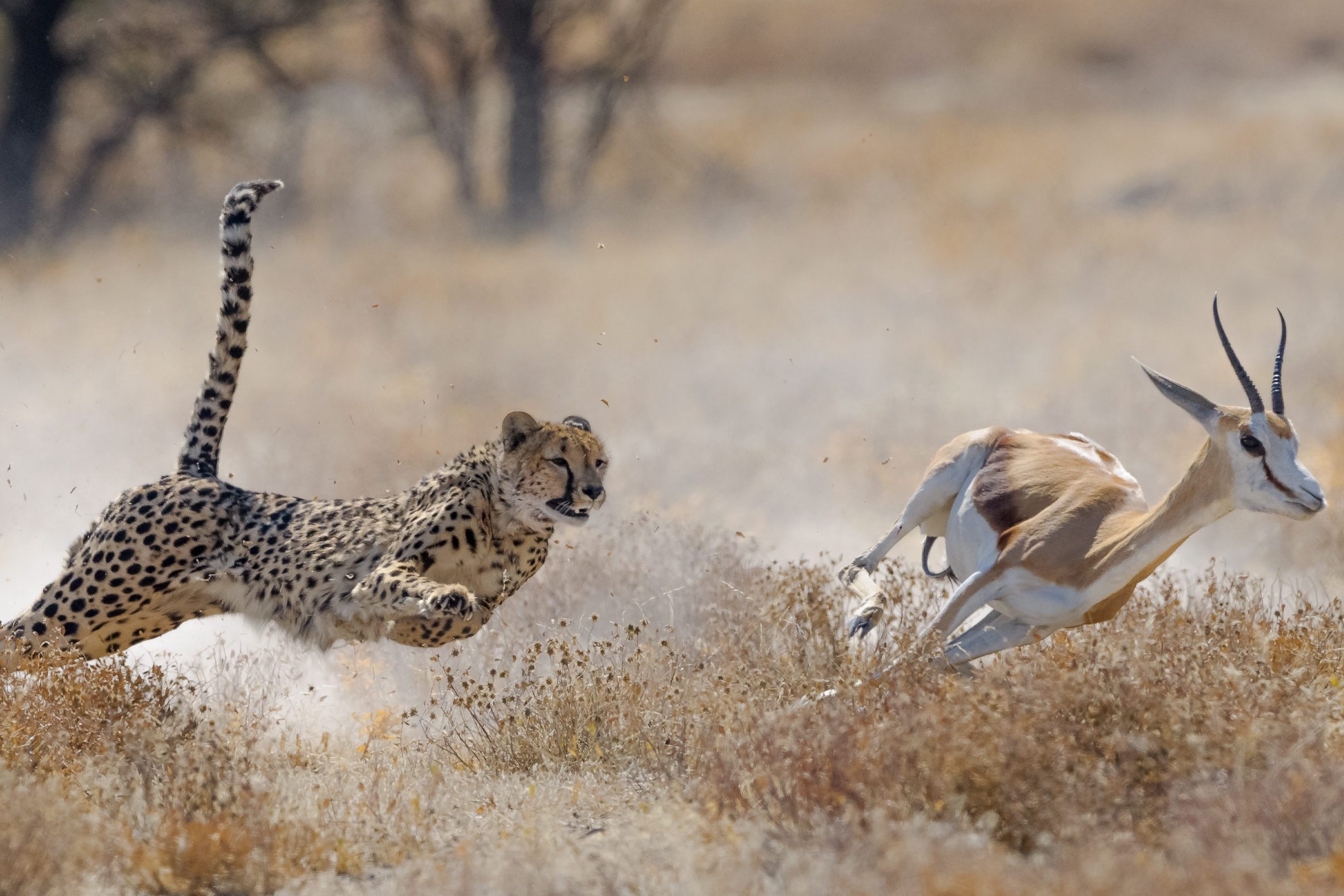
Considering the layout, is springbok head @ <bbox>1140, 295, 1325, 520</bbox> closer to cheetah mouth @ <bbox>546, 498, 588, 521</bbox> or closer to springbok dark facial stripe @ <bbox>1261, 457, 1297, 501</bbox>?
springbok dark facial stripe @ <bbox>1261, 457, 1297, 501</bbox>

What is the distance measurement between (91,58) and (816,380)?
11.8 meters

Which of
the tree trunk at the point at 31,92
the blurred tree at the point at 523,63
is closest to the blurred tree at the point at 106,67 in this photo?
the tree trunk at the point at 31,92

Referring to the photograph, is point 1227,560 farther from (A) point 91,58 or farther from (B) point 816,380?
(A) point 91,58

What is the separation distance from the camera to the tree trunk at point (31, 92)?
67.8 ft

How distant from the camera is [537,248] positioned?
1847 centimetres

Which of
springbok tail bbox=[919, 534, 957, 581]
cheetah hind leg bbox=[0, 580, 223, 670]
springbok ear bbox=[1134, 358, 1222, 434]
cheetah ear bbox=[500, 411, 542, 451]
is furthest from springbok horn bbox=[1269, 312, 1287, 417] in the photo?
cheetah hind leg bbox=[0, 580, 223, 670]

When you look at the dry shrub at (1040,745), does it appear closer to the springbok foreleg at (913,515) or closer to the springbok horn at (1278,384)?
the springbok horn at (1278,384)

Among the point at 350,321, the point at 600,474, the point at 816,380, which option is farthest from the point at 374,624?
the point at 350,321

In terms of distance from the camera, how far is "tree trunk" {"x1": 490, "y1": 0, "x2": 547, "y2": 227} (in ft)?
63.1

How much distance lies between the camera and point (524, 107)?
67.5 feet

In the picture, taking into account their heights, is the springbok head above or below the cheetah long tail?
below

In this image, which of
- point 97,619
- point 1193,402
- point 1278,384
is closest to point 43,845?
point 97,619

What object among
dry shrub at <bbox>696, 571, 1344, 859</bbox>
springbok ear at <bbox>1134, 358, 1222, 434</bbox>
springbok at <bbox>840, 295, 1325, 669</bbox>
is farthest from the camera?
springbok ear at <bbox>1134, 358, 1222, 434</bbox>

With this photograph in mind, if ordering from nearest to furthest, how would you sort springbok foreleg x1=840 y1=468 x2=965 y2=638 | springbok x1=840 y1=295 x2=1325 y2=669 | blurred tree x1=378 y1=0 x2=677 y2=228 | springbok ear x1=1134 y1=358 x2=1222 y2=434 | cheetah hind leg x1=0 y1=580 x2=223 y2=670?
springbok x1=840 y1=295 x2=1325 y2=669
springbok ear x1=1134 y1=358 x2=1222 y2=434
cheetah hind leg x1=0 y1=580 x2=223 y2=670
springbok foreleg x1=840 y1=468 x2=965 y2=638
blurred tree x1=378 y1=0 x2=677 y2=228
